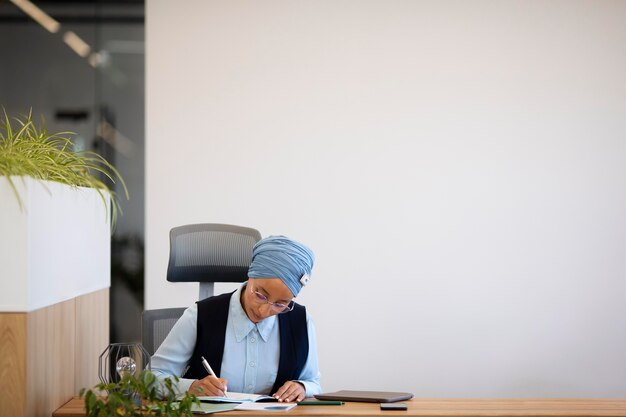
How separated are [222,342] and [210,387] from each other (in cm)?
24

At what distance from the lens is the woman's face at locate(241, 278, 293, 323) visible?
277 cm

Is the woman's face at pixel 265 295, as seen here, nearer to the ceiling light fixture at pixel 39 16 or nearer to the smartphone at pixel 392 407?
the smartphone at pixel 392 407

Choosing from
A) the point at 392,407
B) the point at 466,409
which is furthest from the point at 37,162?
the point at 466,409

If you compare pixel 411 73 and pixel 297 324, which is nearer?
pixel 297 324

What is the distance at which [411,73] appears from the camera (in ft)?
17.2

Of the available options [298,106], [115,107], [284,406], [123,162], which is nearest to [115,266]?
[123,162]

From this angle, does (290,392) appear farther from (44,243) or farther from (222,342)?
(44,243)

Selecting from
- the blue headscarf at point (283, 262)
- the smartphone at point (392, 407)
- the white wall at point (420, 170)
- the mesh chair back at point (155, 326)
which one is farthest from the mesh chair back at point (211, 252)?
the white wall at point (420, 170)

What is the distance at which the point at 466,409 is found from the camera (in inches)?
100

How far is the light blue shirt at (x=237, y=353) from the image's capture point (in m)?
2.86

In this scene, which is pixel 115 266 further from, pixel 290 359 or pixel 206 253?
pixel 290 359

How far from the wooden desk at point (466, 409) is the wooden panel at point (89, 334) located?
193 millimetres

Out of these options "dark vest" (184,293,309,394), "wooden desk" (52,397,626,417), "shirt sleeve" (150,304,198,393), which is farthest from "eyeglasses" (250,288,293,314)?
"wooden desk" (52,397,626,417)

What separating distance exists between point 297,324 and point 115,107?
105 inches
